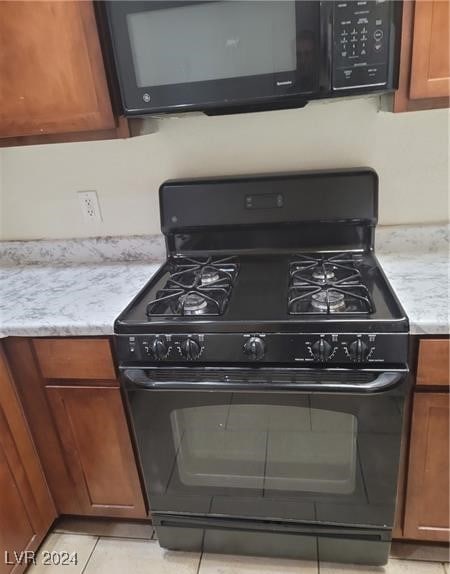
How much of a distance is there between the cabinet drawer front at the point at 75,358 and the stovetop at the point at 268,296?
5.0 inches

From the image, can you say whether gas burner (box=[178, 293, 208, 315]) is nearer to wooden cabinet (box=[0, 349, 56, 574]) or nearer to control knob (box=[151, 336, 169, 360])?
control knob (box=[151, 336, 169, 360])

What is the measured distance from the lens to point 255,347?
3.81 ft

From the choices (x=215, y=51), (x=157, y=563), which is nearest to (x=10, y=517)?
(x=157, y=563)

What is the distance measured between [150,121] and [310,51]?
0.61 m

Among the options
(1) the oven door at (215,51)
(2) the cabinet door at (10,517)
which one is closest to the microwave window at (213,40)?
(1) the oven door at (215,51)

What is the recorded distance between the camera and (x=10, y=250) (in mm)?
1803

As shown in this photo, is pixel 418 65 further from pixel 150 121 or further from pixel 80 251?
pixel 80 251

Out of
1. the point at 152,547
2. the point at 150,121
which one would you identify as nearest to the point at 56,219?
the point at 150,121

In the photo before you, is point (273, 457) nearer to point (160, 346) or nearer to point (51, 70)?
point (160, 346)

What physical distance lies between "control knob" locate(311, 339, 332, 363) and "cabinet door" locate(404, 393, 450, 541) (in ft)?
0.90

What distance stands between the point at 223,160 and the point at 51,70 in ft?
1.95

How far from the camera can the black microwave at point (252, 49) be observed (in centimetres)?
110

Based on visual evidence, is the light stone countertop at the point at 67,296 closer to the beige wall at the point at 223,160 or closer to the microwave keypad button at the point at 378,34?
the beige wall at the point at 223,160

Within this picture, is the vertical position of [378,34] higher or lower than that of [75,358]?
higher
